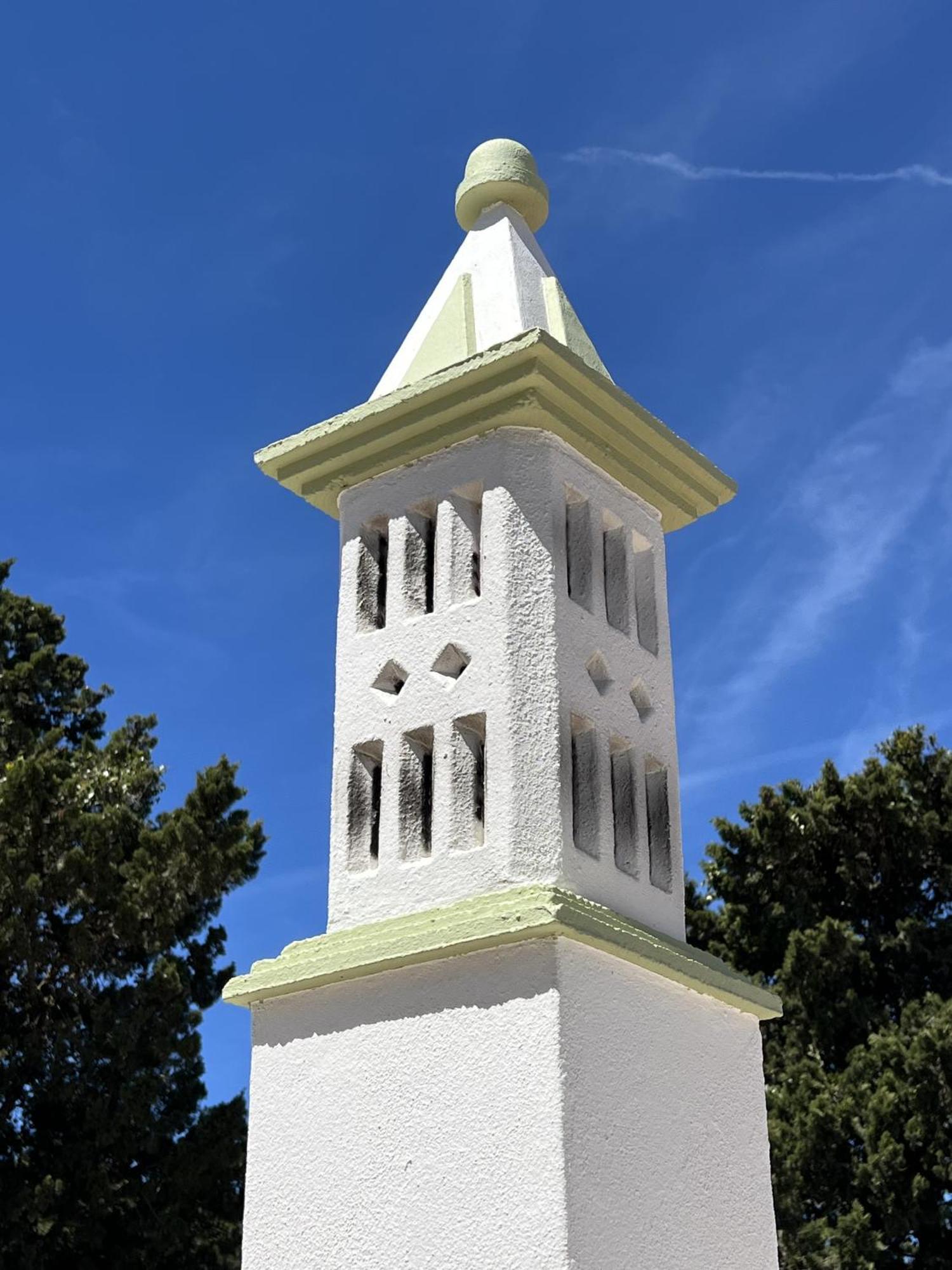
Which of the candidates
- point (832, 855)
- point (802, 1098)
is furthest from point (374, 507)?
point (832, 855)

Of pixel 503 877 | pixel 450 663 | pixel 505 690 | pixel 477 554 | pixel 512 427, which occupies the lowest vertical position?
pixel 503 877

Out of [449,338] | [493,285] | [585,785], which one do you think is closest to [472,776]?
[585,785]

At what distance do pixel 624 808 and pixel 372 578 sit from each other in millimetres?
1320

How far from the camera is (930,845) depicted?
57.0 ft

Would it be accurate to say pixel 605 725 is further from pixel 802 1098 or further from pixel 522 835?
pixel 802 1098

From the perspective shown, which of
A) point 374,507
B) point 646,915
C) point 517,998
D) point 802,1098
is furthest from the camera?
point 802,1098

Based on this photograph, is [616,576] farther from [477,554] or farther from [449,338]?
[449,338]

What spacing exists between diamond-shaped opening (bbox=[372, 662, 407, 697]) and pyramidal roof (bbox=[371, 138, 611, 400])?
116 centimetres

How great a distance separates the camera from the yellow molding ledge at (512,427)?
5219mm

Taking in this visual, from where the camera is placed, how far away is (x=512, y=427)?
529 cm

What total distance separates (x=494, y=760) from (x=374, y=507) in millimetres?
1302

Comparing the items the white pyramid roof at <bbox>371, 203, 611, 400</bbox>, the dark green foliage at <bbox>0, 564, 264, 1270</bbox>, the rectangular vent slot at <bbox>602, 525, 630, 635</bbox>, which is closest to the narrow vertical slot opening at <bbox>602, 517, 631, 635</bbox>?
the rectangular vent slot at <bbox>602, 525, 630, 635</bbox>

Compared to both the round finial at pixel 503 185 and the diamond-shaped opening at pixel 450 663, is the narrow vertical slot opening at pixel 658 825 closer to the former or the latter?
the diamond-shaped opening at pixel 450 663

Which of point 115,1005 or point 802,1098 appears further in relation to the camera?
point 802,1098
